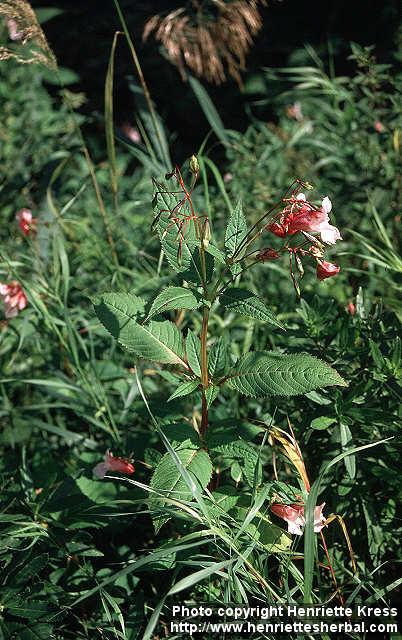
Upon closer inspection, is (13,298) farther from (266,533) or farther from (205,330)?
(266,533)

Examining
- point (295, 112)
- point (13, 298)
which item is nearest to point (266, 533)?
point (13, 298)

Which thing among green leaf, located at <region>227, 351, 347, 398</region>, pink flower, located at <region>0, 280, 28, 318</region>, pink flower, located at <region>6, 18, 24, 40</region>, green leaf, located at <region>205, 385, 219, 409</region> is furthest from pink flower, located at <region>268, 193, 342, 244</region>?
pink flower, located at <region>6, 18, 24, 40</region>

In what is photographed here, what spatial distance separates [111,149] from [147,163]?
0.14m

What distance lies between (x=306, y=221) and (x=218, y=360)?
1.24 feet

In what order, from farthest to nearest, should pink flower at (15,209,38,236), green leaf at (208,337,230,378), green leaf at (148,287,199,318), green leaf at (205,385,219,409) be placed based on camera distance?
pink flower at (15,209,38,236) → green leaf at (208,337,230,378) → green leaf at (205,385,219,409) → green leaf at (148,287,199,318)

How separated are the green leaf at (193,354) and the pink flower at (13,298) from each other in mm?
745

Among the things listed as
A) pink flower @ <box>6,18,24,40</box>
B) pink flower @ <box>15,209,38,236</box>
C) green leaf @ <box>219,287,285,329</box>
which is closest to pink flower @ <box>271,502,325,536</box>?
green leaf @ <box>219,287,285,329</box>

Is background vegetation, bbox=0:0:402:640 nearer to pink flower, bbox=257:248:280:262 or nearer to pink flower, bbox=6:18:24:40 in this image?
pink flower, bbox=6:18:24:40

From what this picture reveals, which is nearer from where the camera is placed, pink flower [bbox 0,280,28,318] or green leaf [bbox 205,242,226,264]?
green leaf [bbox 205,242,226,264]

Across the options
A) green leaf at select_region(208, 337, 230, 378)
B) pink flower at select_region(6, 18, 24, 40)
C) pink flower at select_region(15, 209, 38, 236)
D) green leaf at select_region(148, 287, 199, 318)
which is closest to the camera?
green leaf at select_region(148, 287, 199, 318)

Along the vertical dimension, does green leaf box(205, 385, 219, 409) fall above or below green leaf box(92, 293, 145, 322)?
below

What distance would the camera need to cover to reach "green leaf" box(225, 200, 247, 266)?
1.42 metres

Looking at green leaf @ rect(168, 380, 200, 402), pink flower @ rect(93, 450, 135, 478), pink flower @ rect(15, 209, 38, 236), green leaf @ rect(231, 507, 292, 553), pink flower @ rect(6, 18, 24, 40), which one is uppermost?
pink flower @ rect(6, 18, 24, 40)

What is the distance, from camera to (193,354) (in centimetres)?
154
